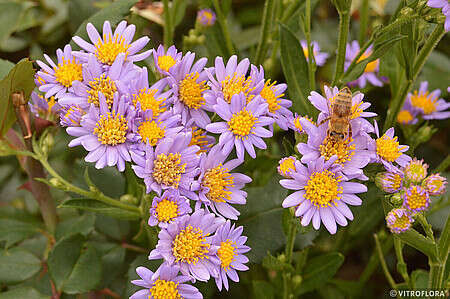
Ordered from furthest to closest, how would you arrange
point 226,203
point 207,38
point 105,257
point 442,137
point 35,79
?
point 442,137, point 207,38, point 105,257, point 35,79, point 226,203

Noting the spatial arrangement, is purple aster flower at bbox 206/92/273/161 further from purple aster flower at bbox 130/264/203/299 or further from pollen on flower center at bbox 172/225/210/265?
purple aster flower at bbox 130/264/203/299

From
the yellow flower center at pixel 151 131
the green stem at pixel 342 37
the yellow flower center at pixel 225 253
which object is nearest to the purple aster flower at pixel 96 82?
the yellow flower center at pixel 151 131

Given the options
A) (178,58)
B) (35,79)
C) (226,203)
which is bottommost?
(226,203)

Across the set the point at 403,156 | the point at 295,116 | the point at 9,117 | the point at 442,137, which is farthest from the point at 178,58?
the point at 442,137

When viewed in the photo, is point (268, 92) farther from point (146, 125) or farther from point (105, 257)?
point (105, 257)

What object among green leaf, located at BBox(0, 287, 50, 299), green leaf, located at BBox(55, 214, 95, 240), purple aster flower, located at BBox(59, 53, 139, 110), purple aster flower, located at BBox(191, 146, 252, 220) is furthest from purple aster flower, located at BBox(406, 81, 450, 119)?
green leaf, located at BBox(0, 287, 50, 299)

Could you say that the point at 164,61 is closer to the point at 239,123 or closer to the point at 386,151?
the point at 239,123

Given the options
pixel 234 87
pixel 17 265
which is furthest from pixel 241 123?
pixel 17 265

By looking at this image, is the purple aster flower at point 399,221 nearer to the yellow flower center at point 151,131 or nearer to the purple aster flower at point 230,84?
the purple aster flower at point 230,84
